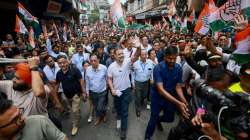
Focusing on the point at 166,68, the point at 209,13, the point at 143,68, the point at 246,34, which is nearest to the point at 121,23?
the point at 143,68

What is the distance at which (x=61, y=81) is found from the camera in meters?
5.73

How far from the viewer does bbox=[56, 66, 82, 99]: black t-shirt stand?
18.6ft

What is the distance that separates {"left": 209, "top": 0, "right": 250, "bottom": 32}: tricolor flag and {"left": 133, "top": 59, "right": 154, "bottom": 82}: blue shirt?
1.91 metres

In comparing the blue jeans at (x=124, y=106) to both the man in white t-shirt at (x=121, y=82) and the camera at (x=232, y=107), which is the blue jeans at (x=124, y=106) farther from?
the camera at (x=232, y=107)

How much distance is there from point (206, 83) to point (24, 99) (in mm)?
2150

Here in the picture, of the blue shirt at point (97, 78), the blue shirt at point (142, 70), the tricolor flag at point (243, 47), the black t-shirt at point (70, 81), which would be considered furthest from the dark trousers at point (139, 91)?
the tricolor flag at point (243, 47)

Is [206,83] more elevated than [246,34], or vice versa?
[246,34]

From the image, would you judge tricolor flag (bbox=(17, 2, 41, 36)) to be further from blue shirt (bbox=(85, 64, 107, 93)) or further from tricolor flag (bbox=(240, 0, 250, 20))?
tricolor flag (bbox=(240, 0, 250, 20))

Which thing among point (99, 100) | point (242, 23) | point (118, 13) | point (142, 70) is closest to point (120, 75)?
point (99, 100)

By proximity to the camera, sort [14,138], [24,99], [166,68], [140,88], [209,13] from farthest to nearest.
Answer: [140,88], [209,13], [166,68], [24,99], [14,138]

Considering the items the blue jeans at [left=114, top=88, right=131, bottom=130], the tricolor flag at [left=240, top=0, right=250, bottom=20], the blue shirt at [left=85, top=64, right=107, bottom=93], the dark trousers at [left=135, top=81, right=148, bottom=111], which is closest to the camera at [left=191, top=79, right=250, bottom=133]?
the tricolor flag at [left=240, top=0, right=250, bottom=20]

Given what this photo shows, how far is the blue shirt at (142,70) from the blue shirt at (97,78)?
1018mm

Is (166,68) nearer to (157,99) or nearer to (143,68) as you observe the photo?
(157,99)

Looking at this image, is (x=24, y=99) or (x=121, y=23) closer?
(x=24, y=99)
